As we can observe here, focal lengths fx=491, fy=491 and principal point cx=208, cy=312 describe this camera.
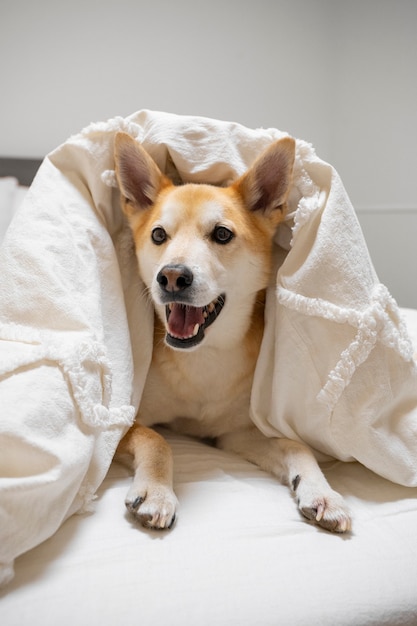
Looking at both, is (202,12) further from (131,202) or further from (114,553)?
(114,553)

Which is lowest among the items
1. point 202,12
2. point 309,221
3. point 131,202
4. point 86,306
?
point 86,306

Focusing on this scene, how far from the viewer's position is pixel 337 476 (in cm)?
122

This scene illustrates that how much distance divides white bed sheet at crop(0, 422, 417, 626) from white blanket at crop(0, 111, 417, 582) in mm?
68

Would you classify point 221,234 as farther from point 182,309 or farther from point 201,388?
point 201,388

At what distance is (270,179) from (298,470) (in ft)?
2.44

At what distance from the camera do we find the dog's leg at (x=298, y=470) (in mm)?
960

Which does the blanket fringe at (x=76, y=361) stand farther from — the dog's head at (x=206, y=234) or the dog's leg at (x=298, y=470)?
the dog's leg at (x=298, y=470)

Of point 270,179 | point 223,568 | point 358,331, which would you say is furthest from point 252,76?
point 223,568

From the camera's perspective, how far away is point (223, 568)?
2.66ft

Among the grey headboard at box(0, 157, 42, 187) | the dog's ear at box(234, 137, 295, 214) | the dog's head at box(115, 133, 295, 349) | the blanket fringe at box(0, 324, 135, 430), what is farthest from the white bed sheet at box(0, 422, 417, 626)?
the grey headboard at box(0, 157, 42, 187)

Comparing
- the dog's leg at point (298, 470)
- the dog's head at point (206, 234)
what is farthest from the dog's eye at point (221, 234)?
the dog's leg at point (298, 470)

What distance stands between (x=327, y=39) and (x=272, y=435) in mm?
2773

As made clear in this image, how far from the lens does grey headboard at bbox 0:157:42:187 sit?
7.79 feet

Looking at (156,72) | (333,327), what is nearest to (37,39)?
(156,72)
